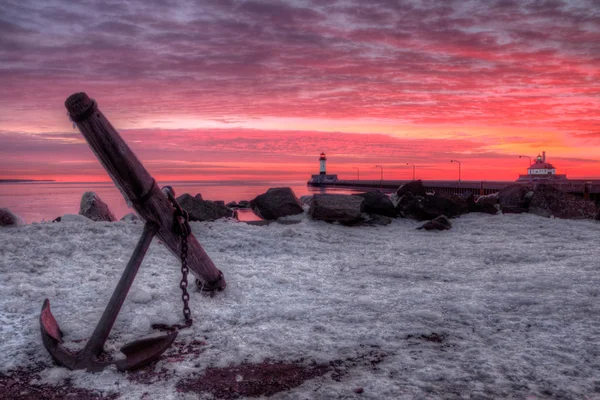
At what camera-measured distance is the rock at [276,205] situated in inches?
439

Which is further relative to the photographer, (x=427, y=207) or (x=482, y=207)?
(x=482, y=207)

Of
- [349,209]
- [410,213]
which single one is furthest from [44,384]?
[410,213]

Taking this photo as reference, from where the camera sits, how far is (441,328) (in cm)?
397

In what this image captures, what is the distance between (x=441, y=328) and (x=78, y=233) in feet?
20.2

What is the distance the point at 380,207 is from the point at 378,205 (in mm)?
76

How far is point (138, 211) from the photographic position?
358cm

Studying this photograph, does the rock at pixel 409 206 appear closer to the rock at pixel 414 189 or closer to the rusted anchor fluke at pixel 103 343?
the rock at pixel 414 189

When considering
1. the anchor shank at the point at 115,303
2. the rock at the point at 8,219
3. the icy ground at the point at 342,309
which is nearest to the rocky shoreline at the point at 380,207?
the rock at the point at 8,219

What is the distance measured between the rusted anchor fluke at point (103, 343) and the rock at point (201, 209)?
6.42 meters

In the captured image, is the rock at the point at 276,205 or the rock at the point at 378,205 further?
the rock at the point at 378,205

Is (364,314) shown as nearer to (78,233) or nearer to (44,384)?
(44,384)

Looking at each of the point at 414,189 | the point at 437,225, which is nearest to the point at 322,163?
the point at 414,189

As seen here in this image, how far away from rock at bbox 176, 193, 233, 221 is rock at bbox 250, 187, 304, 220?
0.98 m

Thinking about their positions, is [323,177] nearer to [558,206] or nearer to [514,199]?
[514,199]
